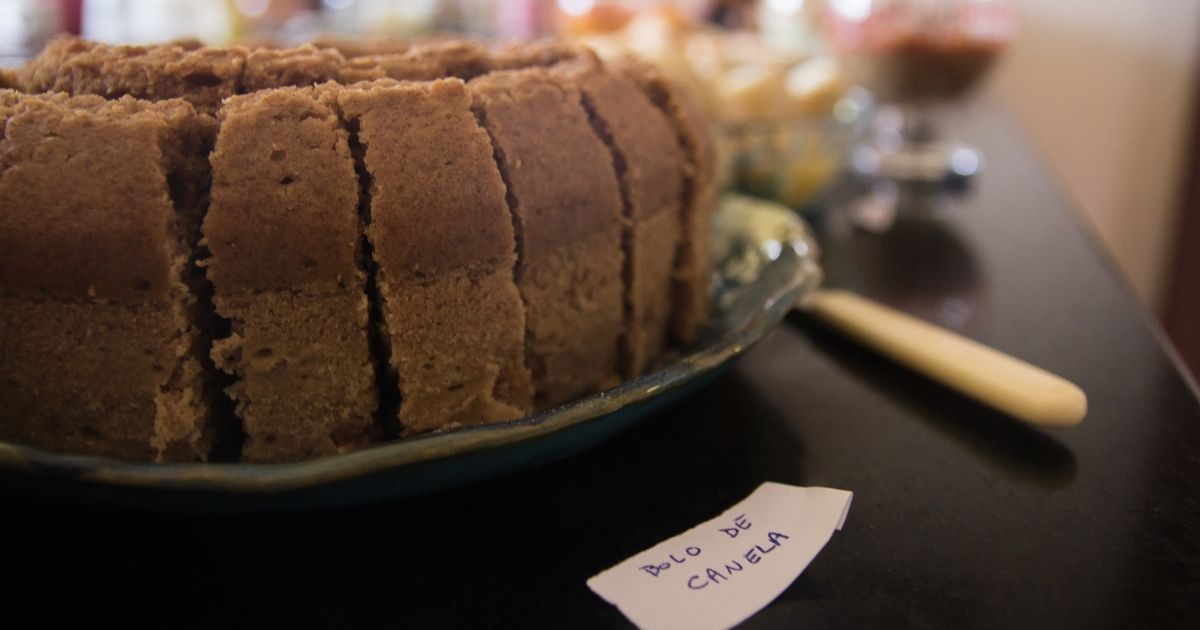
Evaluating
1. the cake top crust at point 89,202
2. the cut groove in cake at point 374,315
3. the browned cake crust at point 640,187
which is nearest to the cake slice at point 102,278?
the cake top crust at point 89,202

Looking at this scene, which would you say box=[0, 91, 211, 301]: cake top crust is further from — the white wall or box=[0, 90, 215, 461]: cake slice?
the white wall

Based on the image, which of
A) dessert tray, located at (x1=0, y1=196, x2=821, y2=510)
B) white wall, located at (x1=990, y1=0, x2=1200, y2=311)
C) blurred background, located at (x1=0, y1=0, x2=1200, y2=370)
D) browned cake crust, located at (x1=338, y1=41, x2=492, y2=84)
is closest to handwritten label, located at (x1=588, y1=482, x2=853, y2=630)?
dessert tray, located at (x1=0, y1=196, x2=821, y2=510)

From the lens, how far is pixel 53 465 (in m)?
0.56

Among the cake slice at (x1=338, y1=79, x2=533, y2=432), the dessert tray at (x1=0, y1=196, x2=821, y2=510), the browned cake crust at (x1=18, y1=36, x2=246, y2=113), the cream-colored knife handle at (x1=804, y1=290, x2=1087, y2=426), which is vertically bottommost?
the cream-colored knife handle at (x1=804, y1=290, x2=1087, y2=426)

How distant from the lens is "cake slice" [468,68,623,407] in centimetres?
74

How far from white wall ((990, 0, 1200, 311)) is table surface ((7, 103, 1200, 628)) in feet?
5.88

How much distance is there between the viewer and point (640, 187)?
0.85 metres

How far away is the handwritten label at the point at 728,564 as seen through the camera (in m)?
0.59

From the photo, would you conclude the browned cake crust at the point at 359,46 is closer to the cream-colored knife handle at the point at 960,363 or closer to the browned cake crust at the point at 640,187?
the browned cake crust at the point at 640,187

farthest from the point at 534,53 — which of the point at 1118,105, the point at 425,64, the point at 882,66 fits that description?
the point at 1118,105

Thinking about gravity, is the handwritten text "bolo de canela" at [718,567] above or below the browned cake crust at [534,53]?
below

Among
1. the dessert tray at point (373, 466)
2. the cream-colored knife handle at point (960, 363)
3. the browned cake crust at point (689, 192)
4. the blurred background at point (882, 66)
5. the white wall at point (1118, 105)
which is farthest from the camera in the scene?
the white wall at point (1118, 105)

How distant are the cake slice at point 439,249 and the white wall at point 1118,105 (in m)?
2.25

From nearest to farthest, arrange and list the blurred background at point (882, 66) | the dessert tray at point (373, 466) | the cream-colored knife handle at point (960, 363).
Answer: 1. the dessert tray at point (373, 466)
2. the cream-colored knife handle at point (960, 363)
3. the blurred background at point (882, 66)
